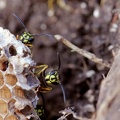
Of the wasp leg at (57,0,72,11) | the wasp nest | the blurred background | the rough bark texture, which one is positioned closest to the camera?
the rough bark texture

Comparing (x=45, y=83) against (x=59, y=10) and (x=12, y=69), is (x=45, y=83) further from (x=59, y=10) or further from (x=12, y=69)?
(x=59, y=10)

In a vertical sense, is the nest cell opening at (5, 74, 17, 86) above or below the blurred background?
below

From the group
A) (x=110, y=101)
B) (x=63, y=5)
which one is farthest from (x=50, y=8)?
(x=110, y=101)

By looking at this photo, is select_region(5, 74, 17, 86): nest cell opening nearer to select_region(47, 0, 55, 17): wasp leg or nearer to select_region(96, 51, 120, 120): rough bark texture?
select_region(96, 51, 120, 120): rough bark texture

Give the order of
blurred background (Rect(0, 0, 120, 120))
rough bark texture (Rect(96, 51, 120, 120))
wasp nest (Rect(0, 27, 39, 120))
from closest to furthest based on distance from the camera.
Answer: rough bark texture (Rect(96, 51, 120, 120))
wasp nest (Rect(0, 27, 39, 120))
blurred background (Rect(0, 0, 120, 120))

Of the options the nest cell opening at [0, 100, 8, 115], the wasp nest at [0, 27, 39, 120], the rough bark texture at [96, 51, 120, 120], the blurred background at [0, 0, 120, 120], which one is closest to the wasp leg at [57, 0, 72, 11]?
the blurred background at [0, 0, 120, 120]

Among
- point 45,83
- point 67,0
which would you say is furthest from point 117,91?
point 67,0

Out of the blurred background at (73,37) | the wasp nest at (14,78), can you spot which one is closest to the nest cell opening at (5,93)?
the wasp nest at (14,78)

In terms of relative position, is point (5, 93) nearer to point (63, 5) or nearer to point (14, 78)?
point (14, 78)
